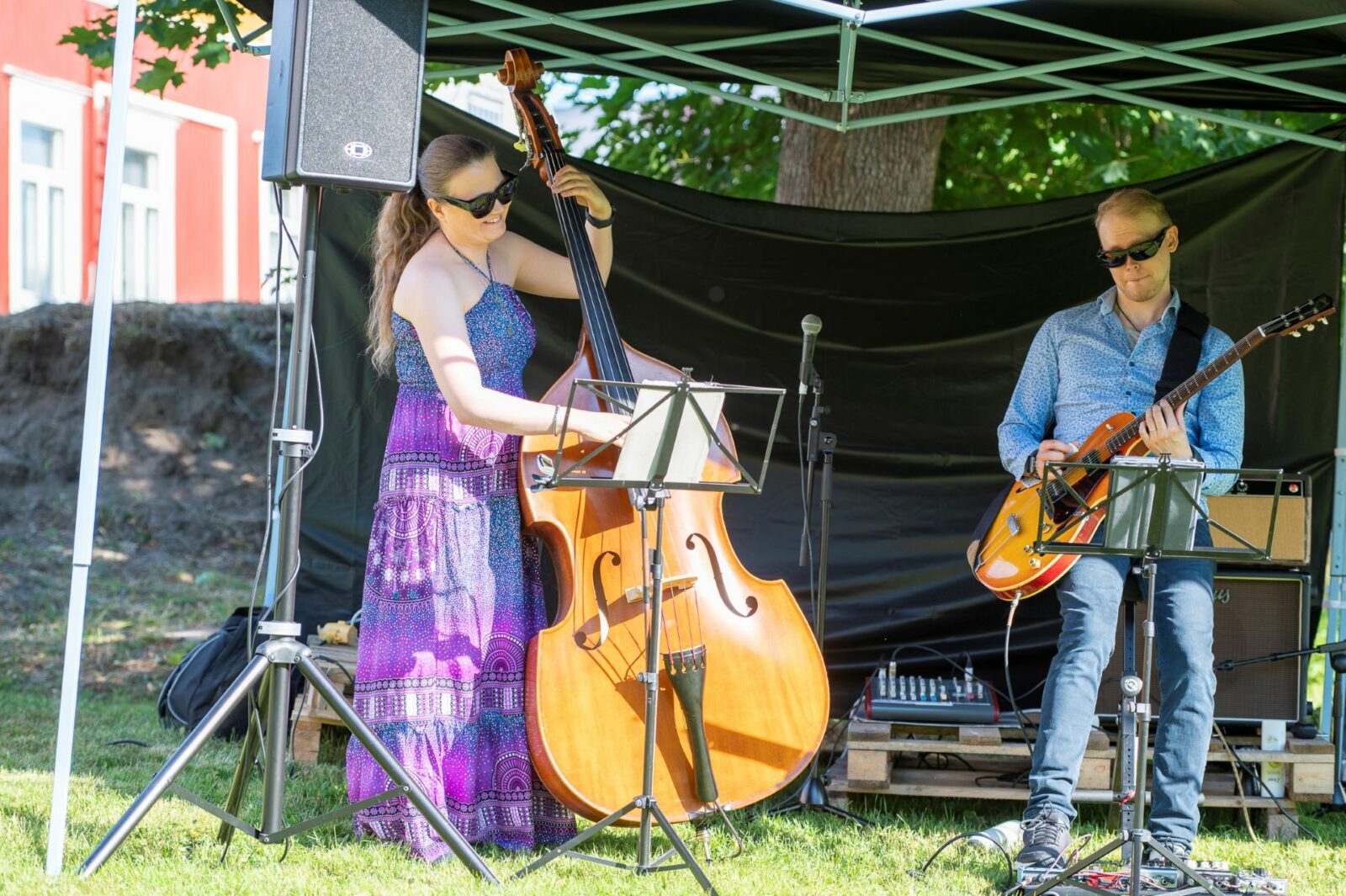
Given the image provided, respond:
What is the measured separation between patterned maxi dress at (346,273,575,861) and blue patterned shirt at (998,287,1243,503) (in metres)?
1.47

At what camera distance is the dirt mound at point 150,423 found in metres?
8.90

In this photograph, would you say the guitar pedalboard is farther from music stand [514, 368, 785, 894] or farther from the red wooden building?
the red wooden building

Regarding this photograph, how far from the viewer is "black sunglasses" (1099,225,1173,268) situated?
3.79m

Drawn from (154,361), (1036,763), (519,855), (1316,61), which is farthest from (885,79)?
(154,361)

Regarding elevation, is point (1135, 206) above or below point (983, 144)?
below

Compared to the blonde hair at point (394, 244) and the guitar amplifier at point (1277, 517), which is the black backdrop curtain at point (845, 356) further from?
the blonde hair at point (394, 244)

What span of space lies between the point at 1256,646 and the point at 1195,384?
1025 millimetres

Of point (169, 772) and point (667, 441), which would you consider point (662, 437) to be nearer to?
point (667, 441)

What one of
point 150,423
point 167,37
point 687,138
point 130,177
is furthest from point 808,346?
point 130,177

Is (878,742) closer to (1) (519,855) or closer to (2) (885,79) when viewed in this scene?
(1) (519,855)

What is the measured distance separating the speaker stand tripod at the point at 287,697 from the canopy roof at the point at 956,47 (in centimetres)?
137

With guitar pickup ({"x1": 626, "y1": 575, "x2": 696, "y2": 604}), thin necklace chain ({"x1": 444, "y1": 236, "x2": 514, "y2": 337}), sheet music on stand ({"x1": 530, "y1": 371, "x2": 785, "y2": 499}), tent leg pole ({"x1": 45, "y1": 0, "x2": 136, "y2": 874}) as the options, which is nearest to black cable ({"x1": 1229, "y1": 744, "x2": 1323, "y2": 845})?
guitar pickup ({"x1": 626, "y1": 575, "x2": 696, "y2": 604})

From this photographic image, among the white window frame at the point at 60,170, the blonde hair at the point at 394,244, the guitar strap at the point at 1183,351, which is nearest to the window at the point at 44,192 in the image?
the white window frame at the point at 60,170

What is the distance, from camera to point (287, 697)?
3061 mm
